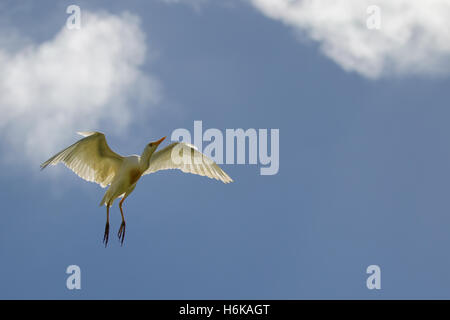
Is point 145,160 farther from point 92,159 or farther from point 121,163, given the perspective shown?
point 92,159

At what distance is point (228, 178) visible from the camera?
66.2ft

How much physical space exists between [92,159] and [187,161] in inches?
139

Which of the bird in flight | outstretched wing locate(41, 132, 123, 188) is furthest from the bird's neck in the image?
outstretched wing locate(41, 132, 123, 188)

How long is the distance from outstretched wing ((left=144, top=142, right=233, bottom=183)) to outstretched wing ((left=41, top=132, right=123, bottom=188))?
4.63 feet

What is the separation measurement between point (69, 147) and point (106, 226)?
3163 millimetres

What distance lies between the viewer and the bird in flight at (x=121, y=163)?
1931 centimetres

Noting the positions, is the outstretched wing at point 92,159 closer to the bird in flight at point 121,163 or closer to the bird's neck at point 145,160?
the bird in flight at point 121,163

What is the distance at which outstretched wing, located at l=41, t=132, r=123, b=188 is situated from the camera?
64.3 ft

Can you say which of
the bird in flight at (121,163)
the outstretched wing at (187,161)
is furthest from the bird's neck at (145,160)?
the outstretched wing at (187,161)
